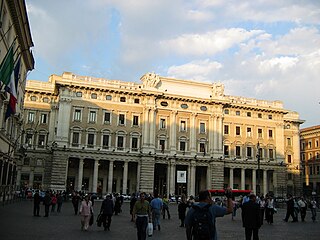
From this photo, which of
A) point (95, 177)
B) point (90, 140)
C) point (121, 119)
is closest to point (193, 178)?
point (121, 119)

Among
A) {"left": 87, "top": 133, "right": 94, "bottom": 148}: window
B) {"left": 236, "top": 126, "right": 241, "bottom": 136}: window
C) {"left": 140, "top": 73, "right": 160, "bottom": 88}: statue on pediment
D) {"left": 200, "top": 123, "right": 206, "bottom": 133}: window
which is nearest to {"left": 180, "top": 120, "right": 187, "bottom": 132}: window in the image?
{"left": 200, "top": 123, "right": 206, "bottom": 133}: window

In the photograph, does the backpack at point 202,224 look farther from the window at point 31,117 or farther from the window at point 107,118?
the window at point 31,117

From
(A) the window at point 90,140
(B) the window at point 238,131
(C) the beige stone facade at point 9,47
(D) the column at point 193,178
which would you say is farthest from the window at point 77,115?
(B) the window at point 238,131

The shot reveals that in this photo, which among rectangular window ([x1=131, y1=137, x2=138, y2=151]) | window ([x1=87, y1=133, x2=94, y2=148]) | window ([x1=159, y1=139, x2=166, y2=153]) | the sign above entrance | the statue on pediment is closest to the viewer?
the sign above entrance

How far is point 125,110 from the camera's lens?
60312 mm

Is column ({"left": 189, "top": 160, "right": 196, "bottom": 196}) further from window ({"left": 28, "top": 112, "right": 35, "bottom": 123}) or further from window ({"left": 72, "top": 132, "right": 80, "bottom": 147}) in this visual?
window ({"left": 28, "top": 112, "right": 35, "bottom": 123})

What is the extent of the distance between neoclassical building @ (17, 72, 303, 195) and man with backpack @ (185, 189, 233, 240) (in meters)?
50.1

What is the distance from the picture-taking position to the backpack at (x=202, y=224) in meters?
5.80

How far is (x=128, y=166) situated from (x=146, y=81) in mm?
13958

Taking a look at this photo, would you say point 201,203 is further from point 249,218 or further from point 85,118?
point 85,118

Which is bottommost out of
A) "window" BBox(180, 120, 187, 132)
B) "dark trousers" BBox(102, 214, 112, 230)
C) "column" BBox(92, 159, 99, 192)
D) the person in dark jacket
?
"dark trousers" BBox(102, 214, 112, 230)

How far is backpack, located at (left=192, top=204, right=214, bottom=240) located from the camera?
5.80 meters

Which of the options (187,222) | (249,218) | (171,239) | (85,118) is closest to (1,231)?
(171,239)

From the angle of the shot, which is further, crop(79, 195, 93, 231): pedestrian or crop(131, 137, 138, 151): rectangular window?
crop(131, 137, 138, 151): rectangular window
